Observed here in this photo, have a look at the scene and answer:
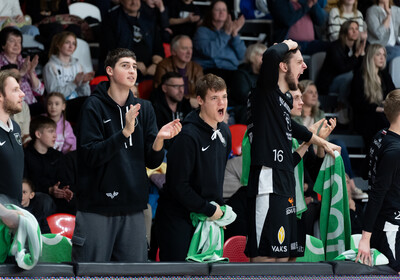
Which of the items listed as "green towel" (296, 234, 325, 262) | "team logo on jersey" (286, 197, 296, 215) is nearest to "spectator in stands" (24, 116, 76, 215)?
"green towel" (296, 234, 325, 262)

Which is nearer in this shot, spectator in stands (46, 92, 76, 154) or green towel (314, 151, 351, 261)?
green towel (314, 151, 351, 261)

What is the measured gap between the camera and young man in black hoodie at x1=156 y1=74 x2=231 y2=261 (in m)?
4.65

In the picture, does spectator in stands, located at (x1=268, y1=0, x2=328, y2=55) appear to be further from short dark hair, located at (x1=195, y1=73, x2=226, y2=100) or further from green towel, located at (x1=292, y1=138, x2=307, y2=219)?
short dark hair, located at (x1=195, y1=73, x2=226, y2=100)

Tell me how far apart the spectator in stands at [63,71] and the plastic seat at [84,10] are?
1418 millimetres

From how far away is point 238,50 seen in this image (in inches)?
367

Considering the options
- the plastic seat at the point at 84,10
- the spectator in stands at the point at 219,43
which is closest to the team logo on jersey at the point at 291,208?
the spectator in stands at the point at 219,43

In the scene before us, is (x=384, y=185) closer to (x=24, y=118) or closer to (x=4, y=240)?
(x=4, y=240)

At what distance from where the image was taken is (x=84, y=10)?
9711mm

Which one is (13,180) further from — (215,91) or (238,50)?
(238,50)

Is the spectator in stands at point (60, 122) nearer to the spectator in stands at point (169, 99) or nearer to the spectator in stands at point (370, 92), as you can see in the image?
the spectator in stands at point (169, 99)

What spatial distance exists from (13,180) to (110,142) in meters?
0.61

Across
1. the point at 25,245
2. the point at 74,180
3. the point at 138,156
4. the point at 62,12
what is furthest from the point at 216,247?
the point at 62,12

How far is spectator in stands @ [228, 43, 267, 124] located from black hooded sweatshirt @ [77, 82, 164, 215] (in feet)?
13.7

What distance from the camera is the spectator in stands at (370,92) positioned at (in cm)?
855
